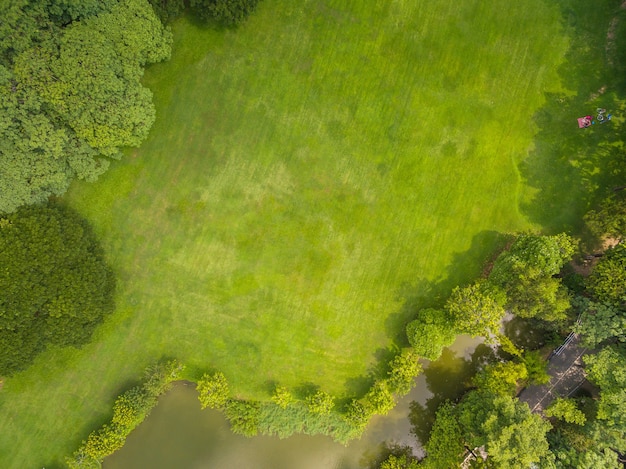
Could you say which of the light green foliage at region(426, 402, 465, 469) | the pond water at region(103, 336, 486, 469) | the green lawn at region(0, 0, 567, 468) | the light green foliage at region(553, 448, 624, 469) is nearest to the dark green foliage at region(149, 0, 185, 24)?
the green lawn at region(0, 0, 567, 468)

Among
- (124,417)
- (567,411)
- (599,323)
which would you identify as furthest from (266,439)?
(599,323)

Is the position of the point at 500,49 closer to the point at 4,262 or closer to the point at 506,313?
the point at 506,313

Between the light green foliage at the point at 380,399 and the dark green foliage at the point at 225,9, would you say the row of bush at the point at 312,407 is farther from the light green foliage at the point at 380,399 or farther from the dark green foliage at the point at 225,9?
the dark green foliage at the point at 225,9

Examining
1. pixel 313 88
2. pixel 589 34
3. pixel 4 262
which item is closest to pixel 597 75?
pixel 589 34

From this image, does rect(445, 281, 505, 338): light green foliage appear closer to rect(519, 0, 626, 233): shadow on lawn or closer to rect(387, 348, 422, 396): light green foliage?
rect(387, 348, 422, 396): light green foliage

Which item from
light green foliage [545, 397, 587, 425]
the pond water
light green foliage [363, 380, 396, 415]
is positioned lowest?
the pond water

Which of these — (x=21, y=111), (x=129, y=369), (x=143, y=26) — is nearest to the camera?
(x=21, y=111)
